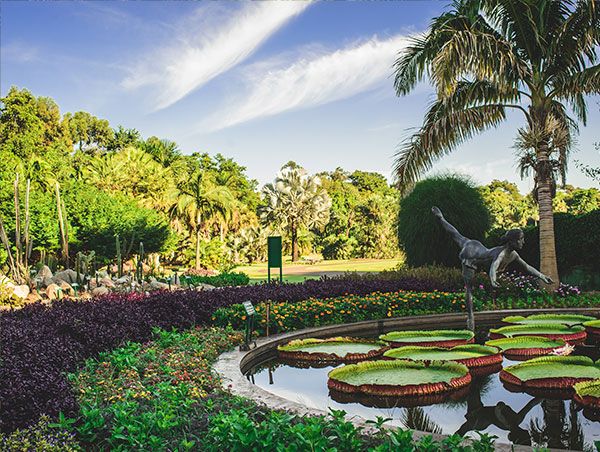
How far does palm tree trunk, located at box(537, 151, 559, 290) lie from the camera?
12.9 metres

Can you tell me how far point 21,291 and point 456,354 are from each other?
9.62 metres

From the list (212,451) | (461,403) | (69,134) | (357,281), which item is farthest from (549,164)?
(69,134)

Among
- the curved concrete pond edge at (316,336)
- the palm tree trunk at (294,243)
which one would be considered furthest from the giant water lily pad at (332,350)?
the palm tree trunk at (294,243)

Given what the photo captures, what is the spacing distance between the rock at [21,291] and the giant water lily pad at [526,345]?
31.0 feet

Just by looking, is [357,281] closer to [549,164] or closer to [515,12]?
[549,164]

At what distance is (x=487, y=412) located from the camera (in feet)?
15.1

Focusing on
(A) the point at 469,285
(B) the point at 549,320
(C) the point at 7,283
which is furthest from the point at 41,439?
(C) the point at 7,283

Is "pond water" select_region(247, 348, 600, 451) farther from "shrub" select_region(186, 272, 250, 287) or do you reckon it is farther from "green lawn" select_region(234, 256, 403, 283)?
"green lawn" select_region(234, 256, 403, 283)

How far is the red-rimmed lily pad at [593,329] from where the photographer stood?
762cm

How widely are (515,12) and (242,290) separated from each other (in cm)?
905

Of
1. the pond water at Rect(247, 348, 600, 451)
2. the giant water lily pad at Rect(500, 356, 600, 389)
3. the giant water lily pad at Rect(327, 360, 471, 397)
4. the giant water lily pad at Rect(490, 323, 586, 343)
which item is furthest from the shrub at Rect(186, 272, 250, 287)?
the giant water lily pad at Rect(500, 356, 600, 389)

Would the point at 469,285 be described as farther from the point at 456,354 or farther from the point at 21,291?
the point at 21,291

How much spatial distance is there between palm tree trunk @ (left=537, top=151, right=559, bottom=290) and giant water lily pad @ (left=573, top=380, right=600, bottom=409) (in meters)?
8.91

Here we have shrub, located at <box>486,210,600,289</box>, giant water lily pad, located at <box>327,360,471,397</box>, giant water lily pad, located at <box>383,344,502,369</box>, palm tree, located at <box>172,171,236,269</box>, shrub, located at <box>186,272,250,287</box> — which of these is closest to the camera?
giant water lily pad, located at <box>327,360,471,397</box>
